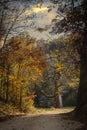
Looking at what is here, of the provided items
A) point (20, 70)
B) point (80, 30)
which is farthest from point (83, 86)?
point (20, 70)

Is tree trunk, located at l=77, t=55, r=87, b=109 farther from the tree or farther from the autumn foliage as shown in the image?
the autumn foliage

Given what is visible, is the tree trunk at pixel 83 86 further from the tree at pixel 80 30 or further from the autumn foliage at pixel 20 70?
the autumn foliage at pixel 20 70

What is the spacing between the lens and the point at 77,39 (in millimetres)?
21891

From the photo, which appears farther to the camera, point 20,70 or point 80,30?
point 20,70

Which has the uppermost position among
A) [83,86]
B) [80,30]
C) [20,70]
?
[80,30]

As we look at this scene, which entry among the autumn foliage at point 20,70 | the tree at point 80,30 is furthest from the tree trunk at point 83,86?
the autumn foliage at point 20,70

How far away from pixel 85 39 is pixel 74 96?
106 feet

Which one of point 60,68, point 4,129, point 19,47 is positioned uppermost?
point 19,47

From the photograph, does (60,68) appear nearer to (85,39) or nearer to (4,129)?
(85,39)

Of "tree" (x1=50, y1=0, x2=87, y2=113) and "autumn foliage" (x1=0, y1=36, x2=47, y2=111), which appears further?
"autumn foliage" (x1=0, y1=36, x2=47, y2=111)

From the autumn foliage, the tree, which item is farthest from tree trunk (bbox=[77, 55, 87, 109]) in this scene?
the autumn foliage

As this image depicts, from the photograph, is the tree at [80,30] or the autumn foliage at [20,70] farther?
the autumn foliage at [20,70]

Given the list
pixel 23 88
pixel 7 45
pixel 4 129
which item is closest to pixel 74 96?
pixel 23 88

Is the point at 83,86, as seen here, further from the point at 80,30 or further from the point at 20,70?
the point at 20,70
